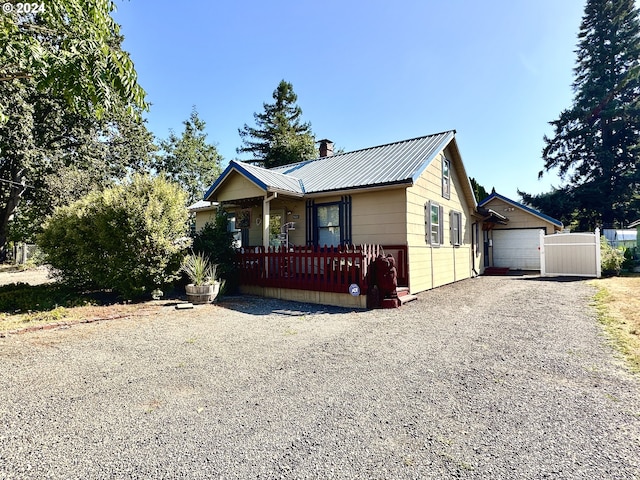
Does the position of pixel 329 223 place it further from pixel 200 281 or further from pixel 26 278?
pixel 26 278

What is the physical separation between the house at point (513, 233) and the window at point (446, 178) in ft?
20.1

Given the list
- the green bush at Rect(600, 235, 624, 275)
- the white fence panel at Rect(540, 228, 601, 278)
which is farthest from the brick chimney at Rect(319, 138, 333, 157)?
the green bush at Rect(600, 235, 624, 275)

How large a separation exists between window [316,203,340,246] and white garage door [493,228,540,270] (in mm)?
12443

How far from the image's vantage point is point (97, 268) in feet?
27.8

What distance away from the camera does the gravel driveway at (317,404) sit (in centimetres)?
224

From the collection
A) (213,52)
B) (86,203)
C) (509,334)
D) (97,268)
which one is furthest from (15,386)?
(213,52)

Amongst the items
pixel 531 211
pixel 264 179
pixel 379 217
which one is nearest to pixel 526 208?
pixel 531 211

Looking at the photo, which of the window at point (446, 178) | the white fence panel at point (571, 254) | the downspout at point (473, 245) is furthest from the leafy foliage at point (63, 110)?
the white fence panel at point (571, 254)

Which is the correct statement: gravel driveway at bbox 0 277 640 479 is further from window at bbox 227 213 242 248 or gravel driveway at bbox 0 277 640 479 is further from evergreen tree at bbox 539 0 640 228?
evergreen tree at bbox 539 0 640 228

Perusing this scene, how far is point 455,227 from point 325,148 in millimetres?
6840

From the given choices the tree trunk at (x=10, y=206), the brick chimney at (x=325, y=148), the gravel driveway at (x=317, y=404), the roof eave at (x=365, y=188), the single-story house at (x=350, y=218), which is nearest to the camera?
the gravel driveway at (x=317, y=404)

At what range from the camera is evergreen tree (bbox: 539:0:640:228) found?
24.8 m

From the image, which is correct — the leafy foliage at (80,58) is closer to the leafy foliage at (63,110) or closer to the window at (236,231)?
the leafy foliage at (63,110)

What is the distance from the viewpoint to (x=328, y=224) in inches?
423
